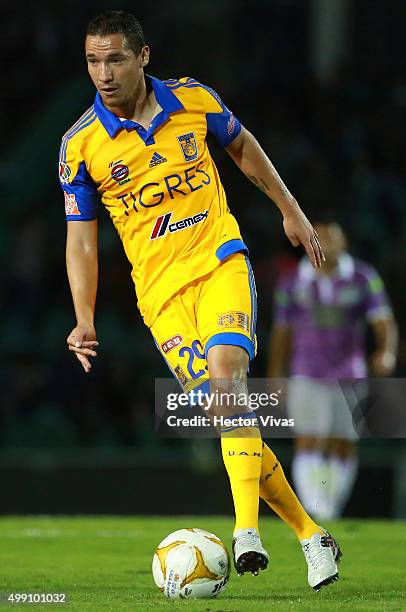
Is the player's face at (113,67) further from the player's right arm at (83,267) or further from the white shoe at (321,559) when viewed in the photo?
the white shoe at (321,559)

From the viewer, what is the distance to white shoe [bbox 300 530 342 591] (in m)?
4.99

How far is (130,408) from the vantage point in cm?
1221

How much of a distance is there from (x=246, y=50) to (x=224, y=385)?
34.0ft

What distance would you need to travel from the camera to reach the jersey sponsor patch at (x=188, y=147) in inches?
207

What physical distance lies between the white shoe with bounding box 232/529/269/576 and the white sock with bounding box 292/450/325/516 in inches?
197

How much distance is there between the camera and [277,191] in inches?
214

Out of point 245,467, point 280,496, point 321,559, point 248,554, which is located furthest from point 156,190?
point 321,559

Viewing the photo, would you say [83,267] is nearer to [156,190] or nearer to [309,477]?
[156,190]

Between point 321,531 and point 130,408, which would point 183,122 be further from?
point 130,408

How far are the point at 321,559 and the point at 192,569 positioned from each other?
0.57 metres

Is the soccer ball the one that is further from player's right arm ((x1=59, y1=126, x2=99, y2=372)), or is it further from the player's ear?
the player's ear

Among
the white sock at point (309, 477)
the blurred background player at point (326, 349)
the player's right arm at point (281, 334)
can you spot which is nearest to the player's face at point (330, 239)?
the blurred background player at point (326, 349)

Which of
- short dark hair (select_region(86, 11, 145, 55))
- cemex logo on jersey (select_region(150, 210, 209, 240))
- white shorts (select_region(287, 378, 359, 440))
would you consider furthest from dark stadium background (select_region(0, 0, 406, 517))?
short dark hair (select_region(86, 11, 145, 55))

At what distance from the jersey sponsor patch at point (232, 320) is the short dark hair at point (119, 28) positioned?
1.16 metres
